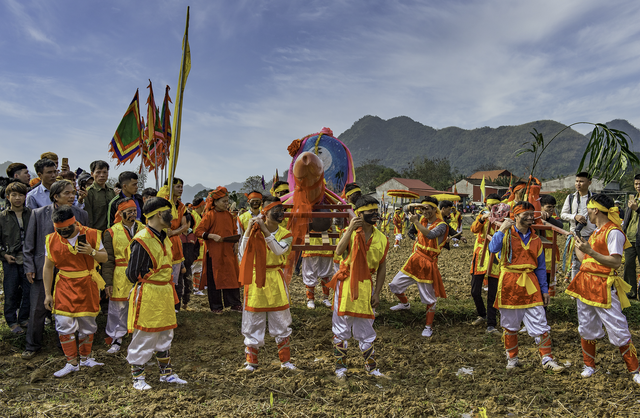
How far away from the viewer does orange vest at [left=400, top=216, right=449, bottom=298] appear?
20.1ft

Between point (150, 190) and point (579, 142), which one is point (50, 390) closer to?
point (150, 190)

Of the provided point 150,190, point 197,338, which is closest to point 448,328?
point 197,338

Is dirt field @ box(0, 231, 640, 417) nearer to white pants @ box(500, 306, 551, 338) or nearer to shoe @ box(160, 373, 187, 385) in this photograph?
shoe @ box(160, 373, 187, 385)

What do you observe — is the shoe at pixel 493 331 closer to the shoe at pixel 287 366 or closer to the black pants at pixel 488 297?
the black pants at pixel 488 297

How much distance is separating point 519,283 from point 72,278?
16.4ft

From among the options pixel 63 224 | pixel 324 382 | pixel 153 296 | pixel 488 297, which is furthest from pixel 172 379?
pixel 488 297

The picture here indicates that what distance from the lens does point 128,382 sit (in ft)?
14.0

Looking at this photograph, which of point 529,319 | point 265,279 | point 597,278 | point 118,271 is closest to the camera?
point 597,278

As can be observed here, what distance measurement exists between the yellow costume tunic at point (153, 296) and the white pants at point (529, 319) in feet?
12.2

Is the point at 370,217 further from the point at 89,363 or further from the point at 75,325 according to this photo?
the point at 89,363

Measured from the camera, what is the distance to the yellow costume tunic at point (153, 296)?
4.04 meters

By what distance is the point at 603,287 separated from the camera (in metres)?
4.28

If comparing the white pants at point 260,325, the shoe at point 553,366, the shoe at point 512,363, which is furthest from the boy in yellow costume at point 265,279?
the shoe at point 553,366

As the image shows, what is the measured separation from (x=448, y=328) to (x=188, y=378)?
156 inches
